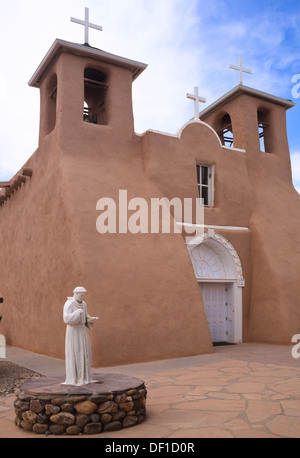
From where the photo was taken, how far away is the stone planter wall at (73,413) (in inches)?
169

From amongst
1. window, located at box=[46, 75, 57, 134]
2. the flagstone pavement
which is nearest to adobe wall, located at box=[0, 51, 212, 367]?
window, located at box=[46, 75, 57, 134]

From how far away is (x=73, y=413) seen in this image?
4.34 metres

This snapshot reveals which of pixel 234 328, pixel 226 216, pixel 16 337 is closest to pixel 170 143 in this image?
pixel 226 216

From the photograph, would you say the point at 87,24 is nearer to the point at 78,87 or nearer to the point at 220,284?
the point at 78,87

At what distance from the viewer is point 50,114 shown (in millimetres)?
12172

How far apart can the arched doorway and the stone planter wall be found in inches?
283

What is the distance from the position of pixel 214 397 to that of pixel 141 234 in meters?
4.83

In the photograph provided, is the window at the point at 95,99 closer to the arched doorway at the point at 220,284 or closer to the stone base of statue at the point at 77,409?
the arched doorway at the point at 220,284

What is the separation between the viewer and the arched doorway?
38.0 feet

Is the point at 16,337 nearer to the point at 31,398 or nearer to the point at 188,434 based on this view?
the point at 31,398

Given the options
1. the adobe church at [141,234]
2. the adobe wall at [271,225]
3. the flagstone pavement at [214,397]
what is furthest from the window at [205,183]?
the flagstone pavement at [214,397]

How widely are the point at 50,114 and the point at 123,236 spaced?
16.4 feet

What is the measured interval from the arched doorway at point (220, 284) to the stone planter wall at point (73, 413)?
23.6ft

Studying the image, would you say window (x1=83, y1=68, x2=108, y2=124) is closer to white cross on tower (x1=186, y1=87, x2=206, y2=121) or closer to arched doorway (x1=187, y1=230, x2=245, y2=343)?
white cross on tower (x1=186, y1=87, x2=206, y2=121)
